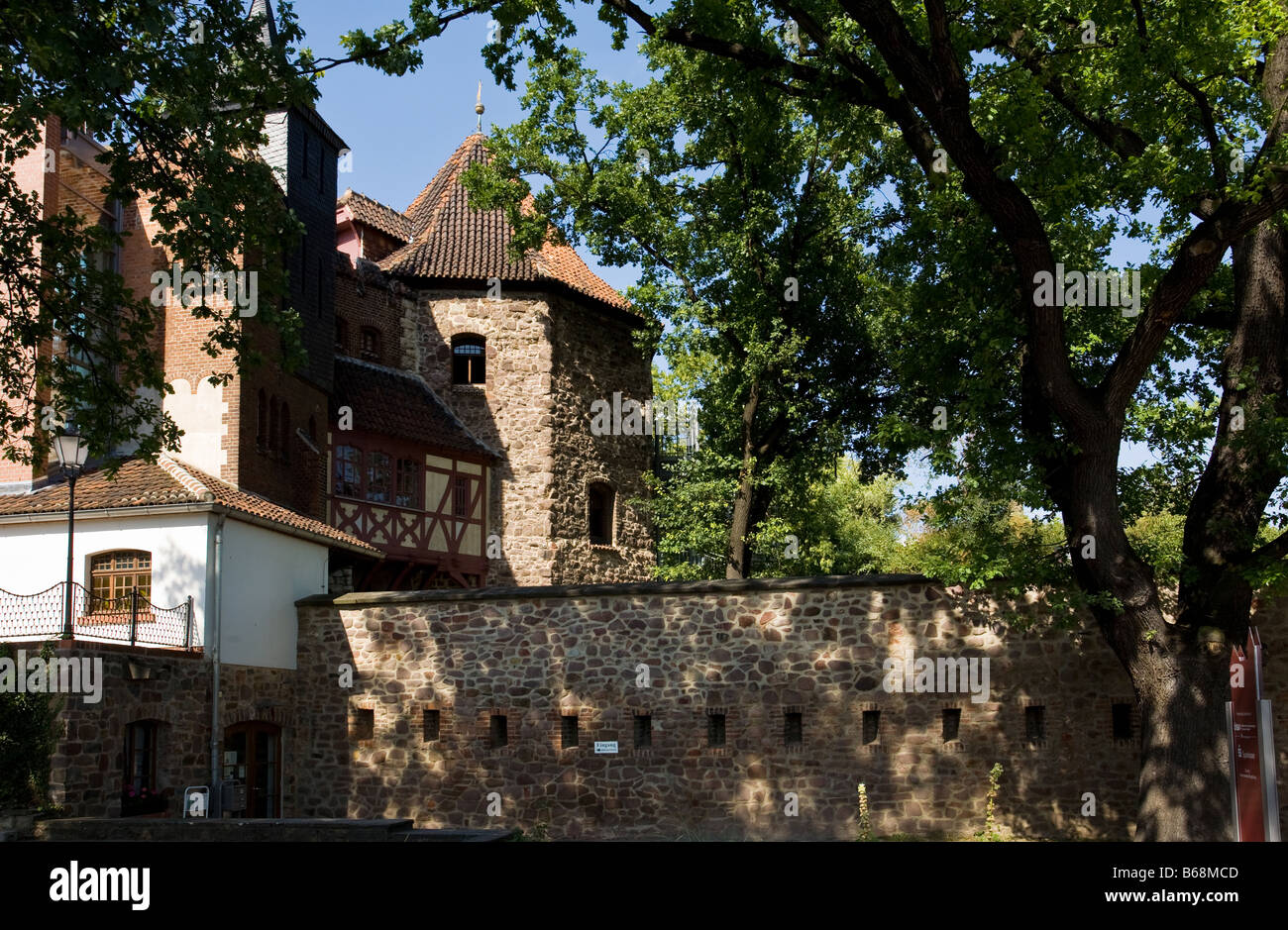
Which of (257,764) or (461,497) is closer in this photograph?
(257,764)

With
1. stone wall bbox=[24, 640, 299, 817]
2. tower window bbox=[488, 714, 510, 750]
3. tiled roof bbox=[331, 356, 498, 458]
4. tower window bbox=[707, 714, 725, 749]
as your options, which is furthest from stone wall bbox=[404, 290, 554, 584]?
tower window bbox=[707, 714, 725, 749]

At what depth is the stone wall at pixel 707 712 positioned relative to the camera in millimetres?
14406

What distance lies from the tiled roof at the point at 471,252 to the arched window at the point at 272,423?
607cm

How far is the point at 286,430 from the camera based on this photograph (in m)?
20.6

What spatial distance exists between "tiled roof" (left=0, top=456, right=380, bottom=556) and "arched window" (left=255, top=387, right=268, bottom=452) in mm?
1302

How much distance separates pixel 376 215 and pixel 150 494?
498 inches

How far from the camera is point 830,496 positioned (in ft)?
111

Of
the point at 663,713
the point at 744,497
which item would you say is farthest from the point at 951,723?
the point at 744,497

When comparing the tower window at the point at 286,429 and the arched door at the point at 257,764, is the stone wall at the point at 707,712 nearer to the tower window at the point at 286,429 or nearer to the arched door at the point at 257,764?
the arched door at the point at 257,764

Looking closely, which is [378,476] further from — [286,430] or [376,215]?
[376,215]

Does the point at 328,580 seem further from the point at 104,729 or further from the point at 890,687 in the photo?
the point at 890,687

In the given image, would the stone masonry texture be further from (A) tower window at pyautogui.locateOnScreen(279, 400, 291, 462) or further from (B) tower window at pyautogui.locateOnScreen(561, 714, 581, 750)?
(A) tower window at pyautogui.locateOnScreen(279, 400, 291, 462)

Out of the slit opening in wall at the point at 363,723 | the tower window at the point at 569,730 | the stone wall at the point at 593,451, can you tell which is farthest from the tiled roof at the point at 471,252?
the tower window at the point at 569,730

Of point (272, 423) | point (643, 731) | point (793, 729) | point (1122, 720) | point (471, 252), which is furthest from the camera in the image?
point (471, 252)
